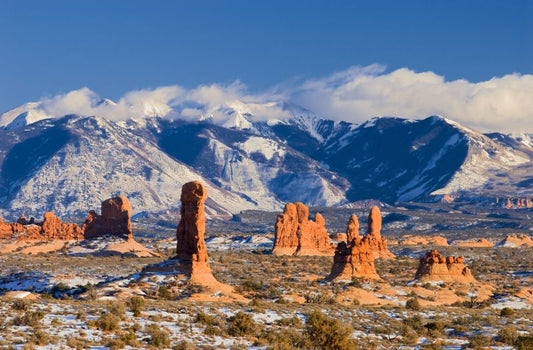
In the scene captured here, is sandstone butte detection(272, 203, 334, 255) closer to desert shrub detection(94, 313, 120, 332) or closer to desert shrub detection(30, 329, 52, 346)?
desert shrub detection(94, 313, 120, 332)

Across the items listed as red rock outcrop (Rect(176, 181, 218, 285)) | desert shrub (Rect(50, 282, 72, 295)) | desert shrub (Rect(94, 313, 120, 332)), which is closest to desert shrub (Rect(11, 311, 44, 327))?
desert shrub (Rect(94, 313, 120, 332))

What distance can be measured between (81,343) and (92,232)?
82885mm

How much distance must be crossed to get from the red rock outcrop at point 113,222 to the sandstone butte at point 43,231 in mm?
2171

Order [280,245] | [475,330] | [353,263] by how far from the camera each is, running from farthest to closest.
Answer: [280,245]
[353,263]
[475,330]

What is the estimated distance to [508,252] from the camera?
130 m

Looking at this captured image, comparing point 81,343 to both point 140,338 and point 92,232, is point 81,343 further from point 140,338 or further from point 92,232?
point 92,232

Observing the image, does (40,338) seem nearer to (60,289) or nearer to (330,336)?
(330,336)

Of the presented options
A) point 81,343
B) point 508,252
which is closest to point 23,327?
point 81,343

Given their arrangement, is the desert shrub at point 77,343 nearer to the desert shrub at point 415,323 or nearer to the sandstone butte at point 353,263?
the desert shrub at point 415,323

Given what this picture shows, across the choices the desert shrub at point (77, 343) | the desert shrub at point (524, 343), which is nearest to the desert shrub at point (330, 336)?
the desert shrub at point (524, 343)

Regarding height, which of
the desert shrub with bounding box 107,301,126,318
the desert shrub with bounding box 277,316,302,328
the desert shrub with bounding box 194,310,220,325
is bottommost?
the desert shrub with bounding box 277,316,302,328

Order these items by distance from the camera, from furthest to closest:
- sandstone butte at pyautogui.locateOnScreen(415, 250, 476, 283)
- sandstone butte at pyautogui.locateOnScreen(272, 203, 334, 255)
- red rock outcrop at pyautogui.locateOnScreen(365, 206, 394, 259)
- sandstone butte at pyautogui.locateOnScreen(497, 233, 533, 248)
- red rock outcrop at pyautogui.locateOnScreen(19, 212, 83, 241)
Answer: sandstone butte at pyautogui.locateOnScreen(497, 233, 533, 248) < red rock outcrop at pyautogui.locateOnScreen(365, 206, 394, 259) < sandstone butte at pyautogui.locateOnScreen(272, 203, 334, 255) < red rock outcrop at pyautogui.locateOnScreen(19, 212, 83, 241) < sandstone butte at pyautogui.locateOnScreen(415, 250, 476, 283)

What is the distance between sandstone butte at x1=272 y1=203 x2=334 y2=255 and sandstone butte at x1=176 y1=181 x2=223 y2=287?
54.9 meters

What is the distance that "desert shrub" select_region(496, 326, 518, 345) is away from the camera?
1405 inches
